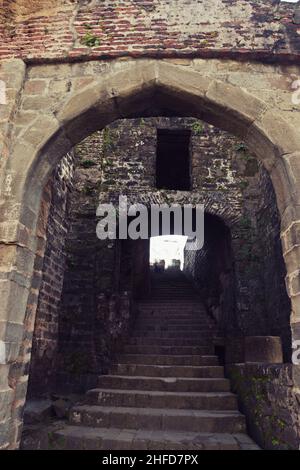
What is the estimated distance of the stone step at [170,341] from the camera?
746 cm

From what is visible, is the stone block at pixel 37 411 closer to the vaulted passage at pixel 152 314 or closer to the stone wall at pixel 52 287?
the vaulted passage at pixel 152 314

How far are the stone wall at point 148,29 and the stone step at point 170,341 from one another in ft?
18.5

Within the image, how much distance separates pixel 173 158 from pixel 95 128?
793cm

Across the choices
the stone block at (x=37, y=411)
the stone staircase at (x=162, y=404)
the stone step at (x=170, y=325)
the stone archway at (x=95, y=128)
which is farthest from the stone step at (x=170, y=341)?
the stone archway at (x=95, y=128)

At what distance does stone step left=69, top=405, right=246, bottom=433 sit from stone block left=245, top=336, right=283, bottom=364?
0.75 meters

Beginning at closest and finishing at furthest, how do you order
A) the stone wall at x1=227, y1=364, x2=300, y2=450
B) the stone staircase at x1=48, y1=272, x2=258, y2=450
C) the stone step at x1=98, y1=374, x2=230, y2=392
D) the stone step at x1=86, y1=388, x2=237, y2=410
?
1. the stone wall at x1=227, y1=364, x2=300, y2=450
2. the stone staircase at x1=48, y1=272, x2=258, y2=450
3. the stone step at x1=86, y1=388, x2=237, y2=410
4. the stone step at x1=98, y1=374, x2=230, y2=392

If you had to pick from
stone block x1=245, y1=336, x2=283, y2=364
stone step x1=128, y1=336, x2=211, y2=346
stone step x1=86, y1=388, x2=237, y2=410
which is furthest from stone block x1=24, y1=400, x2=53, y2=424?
stone block x1=245, y1=336, x2=283, y2=364

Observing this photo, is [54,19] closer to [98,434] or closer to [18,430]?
[18,430]

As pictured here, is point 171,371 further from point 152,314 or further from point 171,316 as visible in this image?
point 152,314

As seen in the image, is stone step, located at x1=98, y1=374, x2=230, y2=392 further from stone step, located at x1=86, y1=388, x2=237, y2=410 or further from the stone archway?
the stone archway

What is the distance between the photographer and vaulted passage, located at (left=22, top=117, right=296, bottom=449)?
452 cm

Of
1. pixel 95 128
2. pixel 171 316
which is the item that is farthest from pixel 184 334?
pixel 95 128

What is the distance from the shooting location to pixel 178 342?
294 inches

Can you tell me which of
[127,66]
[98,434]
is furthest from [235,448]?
[127,66]
